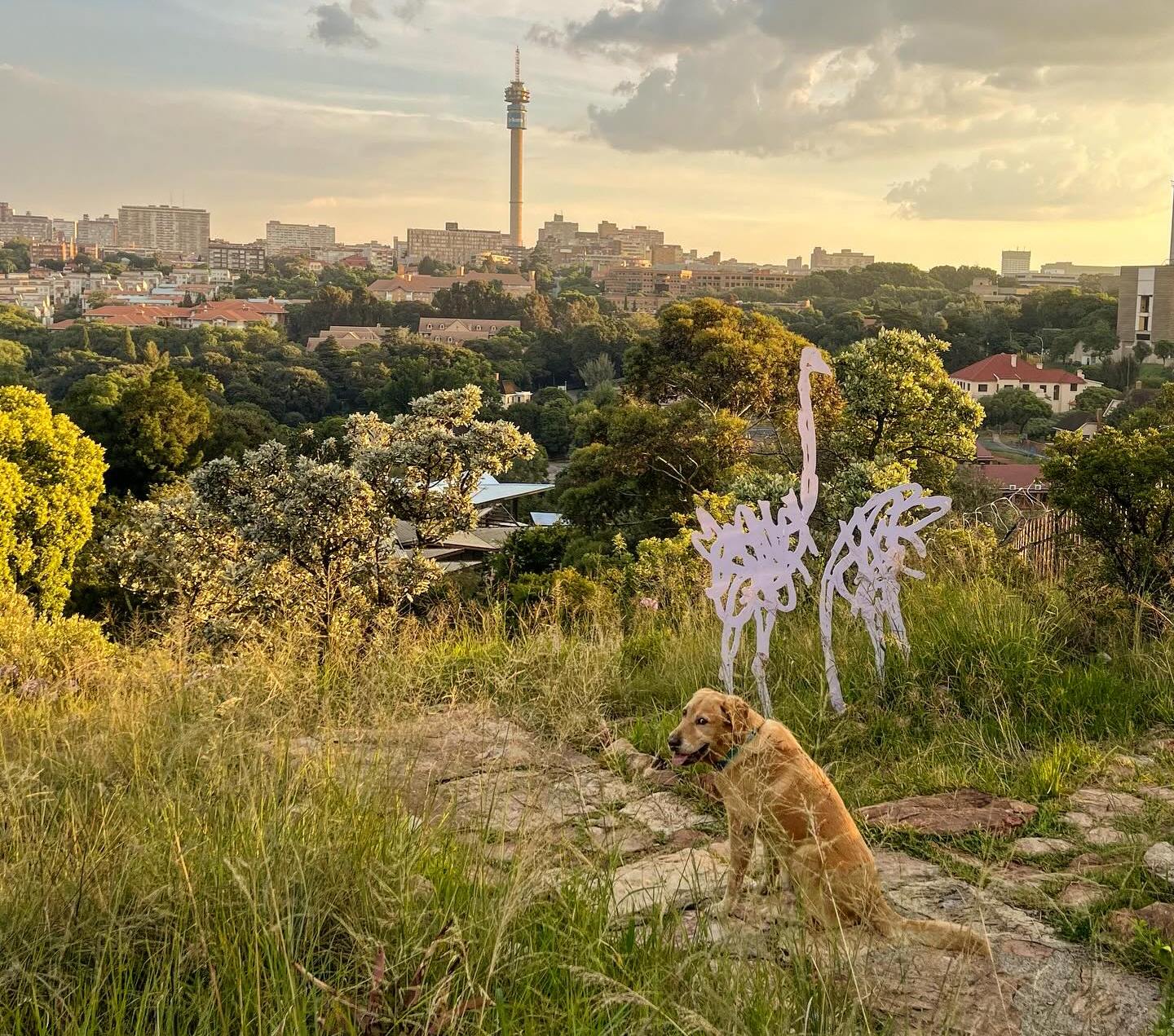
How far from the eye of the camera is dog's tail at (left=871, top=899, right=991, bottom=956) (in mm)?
1671

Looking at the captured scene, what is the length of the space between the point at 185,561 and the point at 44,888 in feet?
18.9

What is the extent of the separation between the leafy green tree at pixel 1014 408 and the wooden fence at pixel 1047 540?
2320 cm

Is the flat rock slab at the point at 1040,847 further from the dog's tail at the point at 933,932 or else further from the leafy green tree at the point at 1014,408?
the leafy green tree at the point at 1014,408

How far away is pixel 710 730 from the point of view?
7.09ft

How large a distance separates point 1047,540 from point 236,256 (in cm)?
13023

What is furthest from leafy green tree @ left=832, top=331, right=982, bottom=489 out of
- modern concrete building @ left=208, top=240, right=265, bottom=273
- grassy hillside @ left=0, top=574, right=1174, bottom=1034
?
modern concrete building @ left=208, top=240, right=265, bottom=273

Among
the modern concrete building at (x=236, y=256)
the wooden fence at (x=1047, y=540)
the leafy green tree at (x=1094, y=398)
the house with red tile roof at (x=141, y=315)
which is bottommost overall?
the wooden fence at (x=1047, y=540)

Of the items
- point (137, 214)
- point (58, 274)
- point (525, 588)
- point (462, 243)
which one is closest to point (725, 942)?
point (525, 588)

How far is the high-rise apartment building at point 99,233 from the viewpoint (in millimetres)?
144750

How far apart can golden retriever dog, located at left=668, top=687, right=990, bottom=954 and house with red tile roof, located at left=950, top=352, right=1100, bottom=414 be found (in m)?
31.3

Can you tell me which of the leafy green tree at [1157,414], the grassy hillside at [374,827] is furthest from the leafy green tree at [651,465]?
the grassy hillside at [374,827]

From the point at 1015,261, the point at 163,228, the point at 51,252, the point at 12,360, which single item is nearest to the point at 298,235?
the point at 163,228

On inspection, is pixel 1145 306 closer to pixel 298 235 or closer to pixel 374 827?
pixel 374 827

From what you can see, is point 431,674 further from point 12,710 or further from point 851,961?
point 851,961
